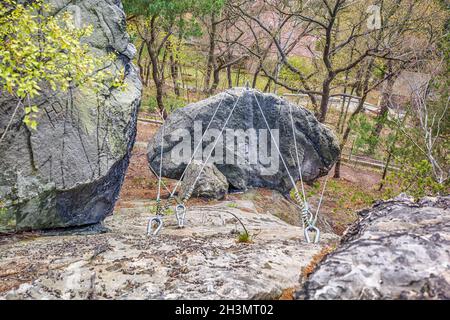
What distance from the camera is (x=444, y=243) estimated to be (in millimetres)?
2949

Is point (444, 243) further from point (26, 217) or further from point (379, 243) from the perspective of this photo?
point (26, 217)

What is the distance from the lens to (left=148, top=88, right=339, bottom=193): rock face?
9.48 m

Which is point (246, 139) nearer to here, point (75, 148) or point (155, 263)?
point (75, 148)

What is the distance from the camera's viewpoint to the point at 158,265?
383 centimetres

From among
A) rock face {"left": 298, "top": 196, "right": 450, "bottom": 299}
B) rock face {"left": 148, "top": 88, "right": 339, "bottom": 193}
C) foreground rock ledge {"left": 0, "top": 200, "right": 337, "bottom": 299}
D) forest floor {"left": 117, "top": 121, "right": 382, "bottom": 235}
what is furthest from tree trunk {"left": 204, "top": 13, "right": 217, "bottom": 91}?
rock face {"left": 298, "top": 196, "right": 450, "bottom": 299}

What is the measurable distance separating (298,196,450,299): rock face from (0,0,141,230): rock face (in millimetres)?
4111

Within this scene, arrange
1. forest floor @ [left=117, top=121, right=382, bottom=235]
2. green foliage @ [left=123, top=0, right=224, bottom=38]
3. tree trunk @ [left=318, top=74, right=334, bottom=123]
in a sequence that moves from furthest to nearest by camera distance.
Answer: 1. tree trunk @ [left=318, top=74, right=334, bottom=123]
2. forest floor @ [left=117, top=121, right=382, bottom=235]
3. green foliage @ [left=123, top=0, right=224, bottom=38]

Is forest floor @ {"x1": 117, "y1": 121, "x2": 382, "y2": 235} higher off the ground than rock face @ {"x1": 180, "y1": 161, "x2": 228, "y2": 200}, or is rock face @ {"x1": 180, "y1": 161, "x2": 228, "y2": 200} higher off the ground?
rock face @ {"x1": 180, "y1": 161, "x2": 228, "y2": 200}

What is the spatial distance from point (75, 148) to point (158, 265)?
2.78 meters

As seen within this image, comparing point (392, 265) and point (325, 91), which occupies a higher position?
point (325, 91)

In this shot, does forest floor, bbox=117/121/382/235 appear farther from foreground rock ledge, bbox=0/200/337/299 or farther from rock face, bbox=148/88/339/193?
foreground rock ledge, bbox=0/200/337/299

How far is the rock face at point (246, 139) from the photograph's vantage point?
9477mm

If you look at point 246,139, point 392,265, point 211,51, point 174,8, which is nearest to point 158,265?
point 392,265

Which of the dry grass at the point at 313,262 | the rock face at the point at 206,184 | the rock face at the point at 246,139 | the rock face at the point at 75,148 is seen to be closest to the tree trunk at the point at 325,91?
the rock face at the point at 246,139
